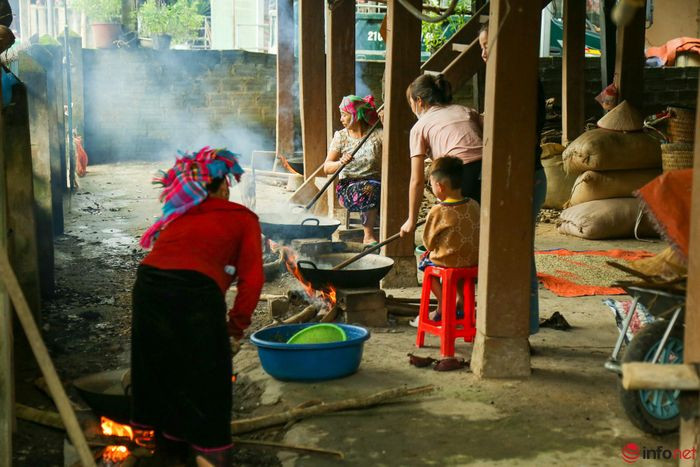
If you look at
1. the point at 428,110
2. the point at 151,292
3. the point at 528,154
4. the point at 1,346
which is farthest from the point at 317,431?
the point at 428,110

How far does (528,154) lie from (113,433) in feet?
9.04

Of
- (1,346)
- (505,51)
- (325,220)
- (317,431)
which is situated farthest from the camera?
(325,220)

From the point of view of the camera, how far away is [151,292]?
→ 3.79 m

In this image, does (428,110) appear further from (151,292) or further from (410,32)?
(151,292)

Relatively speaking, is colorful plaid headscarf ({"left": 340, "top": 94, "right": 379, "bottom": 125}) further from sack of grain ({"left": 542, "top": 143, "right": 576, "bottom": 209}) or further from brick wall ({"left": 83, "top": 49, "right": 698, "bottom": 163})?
brick wall ({"left": 83, "top": 49, "right": 698, "bottom": 163})

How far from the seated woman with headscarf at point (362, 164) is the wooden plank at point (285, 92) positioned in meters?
4.85

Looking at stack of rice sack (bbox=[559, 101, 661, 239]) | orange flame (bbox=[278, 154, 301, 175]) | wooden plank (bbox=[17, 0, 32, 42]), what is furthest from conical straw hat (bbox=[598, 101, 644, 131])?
wooden plank (bbox=[17, 0, 32, 42])

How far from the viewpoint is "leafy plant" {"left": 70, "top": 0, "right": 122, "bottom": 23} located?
2047 cm

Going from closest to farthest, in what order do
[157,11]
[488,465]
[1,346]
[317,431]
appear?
[1,346], [488,465], [317,431], [157,11]

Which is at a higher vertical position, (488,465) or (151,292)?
(151,292)

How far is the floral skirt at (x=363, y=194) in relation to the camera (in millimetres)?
9125

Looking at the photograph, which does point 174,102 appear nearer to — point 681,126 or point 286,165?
point 286,165

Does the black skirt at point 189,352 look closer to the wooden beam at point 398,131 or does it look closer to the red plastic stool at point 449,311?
the red plastic stool at point 449,311

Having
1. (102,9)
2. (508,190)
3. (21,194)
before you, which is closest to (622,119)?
(508,190)
